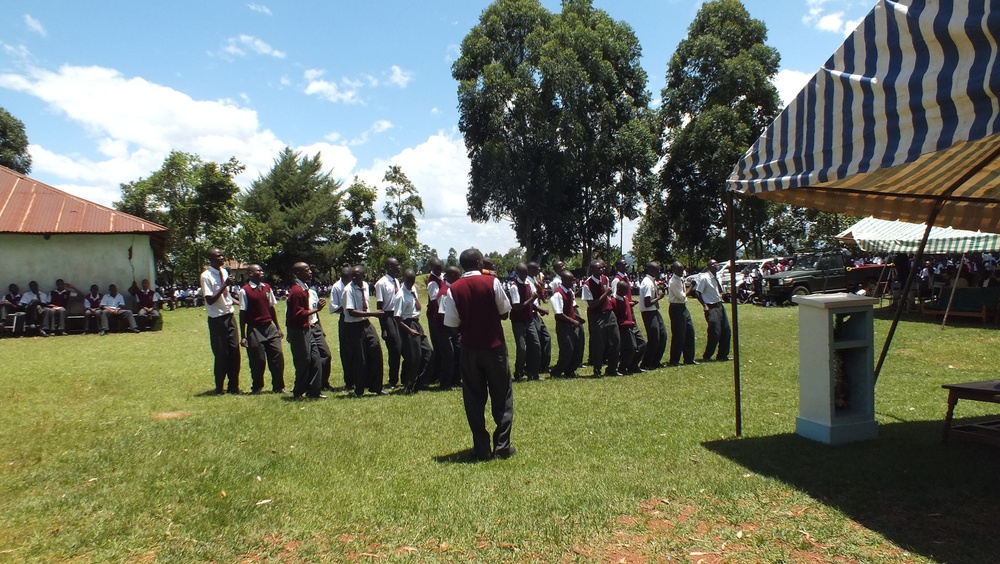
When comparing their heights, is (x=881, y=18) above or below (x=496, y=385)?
above

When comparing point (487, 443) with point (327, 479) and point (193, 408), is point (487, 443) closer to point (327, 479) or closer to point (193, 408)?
point (327, 479)

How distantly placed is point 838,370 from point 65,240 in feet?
75.7

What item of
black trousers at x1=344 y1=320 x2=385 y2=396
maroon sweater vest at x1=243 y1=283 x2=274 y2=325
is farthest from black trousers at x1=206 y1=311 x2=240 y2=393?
black trousers at x1=344 y1=320 x2=385 y2=396

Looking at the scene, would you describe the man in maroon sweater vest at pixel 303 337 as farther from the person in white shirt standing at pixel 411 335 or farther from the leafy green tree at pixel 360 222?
the leafy green tree at pixel 360 222

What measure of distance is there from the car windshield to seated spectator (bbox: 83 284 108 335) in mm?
24910

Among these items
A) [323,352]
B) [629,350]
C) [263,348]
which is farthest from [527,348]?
[263,348]

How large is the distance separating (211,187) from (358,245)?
68.6 ft

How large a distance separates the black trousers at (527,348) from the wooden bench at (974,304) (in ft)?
37.4

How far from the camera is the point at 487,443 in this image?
6145mm

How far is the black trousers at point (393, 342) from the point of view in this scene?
993 centimetres

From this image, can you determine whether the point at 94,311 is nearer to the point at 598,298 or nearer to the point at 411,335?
the point at 411,335

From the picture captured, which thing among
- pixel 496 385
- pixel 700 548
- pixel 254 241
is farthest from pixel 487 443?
pixel 254 241

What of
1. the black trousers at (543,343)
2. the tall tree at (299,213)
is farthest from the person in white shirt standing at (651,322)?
the tall tree at (299,213)

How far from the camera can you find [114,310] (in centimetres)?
2041
